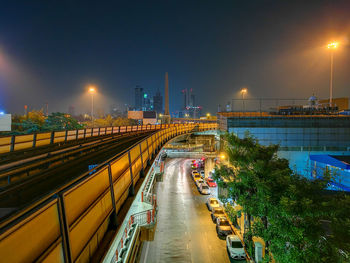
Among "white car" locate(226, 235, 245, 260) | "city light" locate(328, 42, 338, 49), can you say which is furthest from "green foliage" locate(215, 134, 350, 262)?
"city light" locate(328, 42, 338, 49)

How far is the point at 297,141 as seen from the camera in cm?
3064

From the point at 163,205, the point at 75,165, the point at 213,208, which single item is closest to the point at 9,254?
the point at 75,165

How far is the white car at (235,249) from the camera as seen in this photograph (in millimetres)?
14234

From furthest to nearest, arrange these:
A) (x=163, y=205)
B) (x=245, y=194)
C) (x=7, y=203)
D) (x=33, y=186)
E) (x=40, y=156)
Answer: (x=163, y=205) → (x=245, y=194) → (x=40, y=156) → (x=33, y=186) → (x=7, y=203)

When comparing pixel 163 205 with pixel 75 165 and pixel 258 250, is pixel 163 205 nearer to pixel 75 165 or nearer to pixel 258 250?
pixel 258 250

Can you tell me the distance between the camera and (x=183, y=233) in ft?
59.2

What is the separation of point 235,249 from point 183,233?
516 centimetres

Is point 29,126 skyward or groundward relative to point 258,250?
skyward

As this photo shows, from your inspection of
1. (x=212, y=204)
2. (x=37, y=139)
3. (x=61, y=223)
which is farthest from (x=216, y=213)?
(x=61, y=223)

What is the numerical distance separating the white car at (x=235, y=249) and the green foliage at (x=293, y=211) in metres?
5.74

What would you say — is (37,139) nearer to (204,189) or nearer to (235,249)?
(235,249)

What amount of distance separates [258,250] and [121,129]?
22.9 m

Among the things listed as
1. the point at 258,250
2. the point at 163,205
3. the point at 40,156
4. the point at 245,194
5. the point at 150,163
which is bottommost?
the point at 163,205

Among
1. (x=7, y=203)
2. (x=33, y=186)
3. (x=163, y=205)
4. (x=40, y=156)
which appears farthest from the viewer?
(x=163, y=205)
